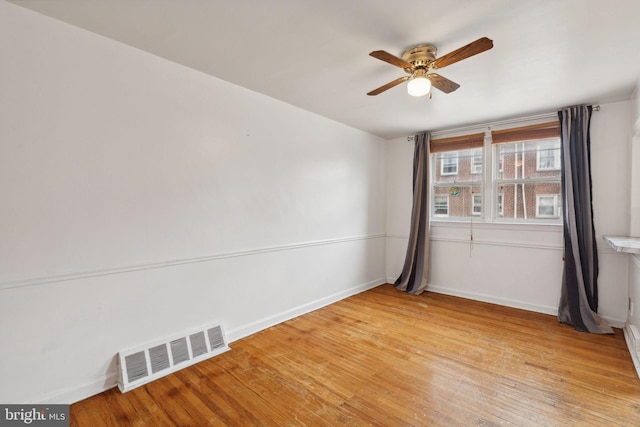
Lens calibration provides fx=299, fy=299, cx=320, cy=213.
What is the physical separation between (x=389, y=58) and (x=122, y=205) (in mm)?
2175

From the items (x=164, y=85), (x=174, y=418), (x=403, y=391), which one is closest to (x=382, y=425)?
(x=403, y=391)

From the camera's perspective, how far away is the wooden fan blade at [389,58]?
6.29 ft

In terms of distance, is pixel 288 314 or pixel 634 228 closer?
pixel 634 228

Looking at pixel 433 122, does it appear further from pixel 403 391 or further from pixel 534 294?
pixel 403 391

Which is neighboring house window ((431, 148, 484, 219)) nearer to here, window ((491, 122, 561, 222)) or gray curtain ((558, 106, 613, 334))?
window ((491, 122, 561, 222))

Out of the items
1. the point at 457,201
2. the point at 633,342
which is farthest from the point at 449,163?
the point at 633,342

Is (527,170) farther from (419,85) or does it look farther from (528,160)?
(419,85)

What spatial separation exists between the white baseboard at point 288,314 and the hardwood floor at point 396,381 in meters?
0.09

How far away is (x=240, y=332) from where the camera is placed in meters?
2.97

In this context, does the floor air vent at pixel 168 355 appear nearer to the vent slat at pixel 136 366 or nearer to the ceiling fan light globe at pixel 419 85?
the vent slat at pixel 136 366

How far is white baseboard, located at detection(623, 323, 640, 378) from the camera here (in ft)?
8.04

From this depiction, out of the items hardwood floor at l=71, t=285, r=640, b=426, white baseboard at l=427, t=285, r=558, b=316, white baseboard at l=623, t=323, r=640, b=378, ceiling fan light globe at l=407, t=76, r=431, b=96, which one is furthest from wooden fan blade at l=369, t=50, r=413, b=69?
white baseboard at l=427, t=285, r=558, b=316

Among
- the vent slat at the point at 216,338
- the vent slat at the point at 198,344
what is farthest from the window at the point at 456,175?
the vent slat at the point at 198,344

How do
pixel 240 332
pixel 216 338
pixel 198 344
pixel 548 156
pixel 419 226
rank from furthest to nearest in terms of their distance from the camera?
pixel 419 226, pixel 548 156, pixel 240 332, pixel 216 338, pixel 198 344
